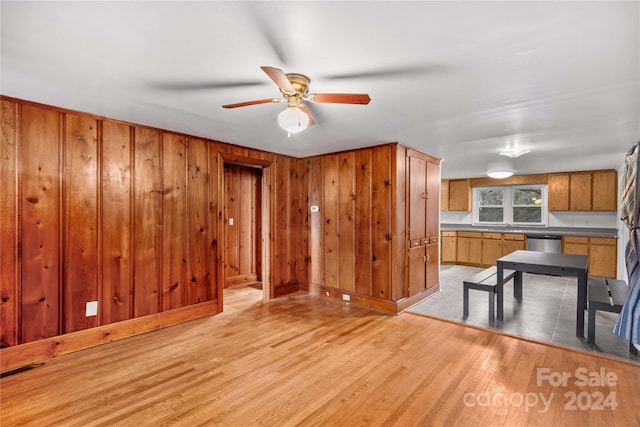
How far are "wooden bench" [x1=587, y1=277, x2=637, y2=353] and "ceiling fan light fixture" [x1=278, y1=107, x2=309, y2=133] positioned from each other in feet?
10.8

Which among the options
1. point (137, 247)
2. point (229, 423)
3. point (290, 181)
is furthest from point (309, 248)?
point (229, 423)

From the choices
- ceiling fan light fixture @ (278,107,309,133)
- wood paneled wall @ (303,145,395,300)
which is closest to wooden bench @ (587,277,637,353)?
wood paneled wall @ (303,145,395,300)

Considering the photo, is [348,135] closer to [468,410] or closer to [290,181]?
[290,181]

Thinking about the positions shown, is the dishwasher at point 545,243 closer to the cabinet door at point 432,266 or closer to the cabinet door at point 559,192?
the cabinet door at point 559,192

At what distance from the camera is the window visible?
6988 millimetres

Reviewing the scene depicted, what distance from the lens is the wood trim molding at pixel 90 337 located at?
98.2 inches

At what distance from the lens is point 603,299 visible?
2.94 meters

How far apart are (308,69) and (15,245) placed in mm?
2849

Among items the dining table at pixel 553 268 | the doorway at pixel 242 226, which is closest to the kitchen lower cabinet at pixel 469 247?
the dining table at pixel 553 268

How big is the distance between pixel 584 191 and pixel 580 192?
65 mm

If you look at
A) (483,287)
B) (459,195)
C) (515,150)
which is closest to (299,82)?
(483,287)

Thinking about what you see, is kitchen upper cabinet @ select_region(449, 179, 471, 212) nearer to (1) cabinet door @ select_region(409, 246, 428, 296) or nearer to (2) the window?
(2) the window

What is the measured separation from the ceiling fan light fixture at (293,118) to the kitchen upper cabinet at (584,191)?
22.5 ft

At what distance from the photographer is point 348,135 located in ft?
11.6
